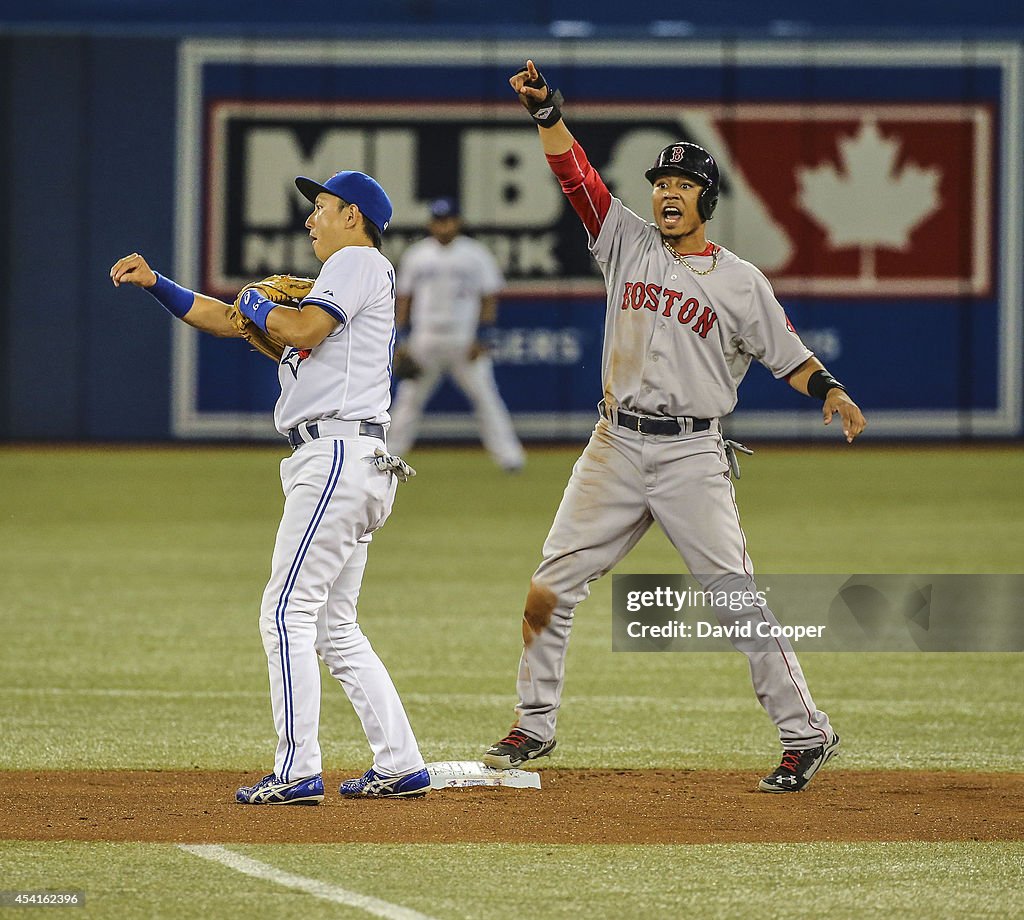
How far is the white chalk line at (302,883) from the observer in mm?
5241

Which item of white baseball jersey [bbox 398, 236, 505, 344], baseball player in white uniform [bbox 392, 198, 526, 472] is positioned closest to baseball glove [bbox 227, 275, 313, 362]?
baseball player in white uniform [bbox 392, 198, 526, 472]

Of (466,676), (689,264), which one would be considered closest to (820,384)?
(689,264)

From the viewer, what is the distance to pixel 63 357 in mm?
23031

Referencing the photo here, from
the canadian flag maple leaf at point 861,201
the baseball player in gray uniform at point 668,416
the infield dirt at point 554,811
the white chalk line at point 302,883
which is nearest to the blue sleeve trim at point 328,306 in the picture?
the baseball player in gray uniform at point 668,416

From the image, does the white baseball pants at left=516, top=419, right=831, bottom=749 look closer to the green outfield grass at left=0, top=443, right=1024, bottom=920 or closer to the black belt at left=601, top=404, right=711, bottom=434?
the black belt at left=601, top=404, right=711, bottom=434

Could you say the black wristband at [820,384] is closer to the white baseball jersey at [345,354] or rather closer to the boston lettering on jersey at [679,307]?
the boston lettering on jersey at [679,307]

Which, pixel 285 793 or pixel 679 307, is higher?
pixel 679 307

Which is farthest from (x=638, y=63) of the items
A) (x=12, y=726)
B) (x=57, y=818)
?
(x=57, y=818)

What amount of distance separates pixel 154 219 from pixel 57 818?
681 inches

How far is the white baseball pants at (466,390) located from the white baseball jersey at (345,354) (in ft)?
39.8

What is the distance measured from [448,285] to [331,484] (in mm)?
13292

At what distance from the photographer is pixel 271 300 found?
6516mm

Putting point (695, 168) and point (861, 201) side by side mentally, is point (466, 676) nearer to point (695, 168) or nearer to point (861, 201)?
point (695, 168)

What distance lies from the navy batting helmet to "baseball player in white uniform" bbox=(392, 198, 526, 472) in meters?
11.7
